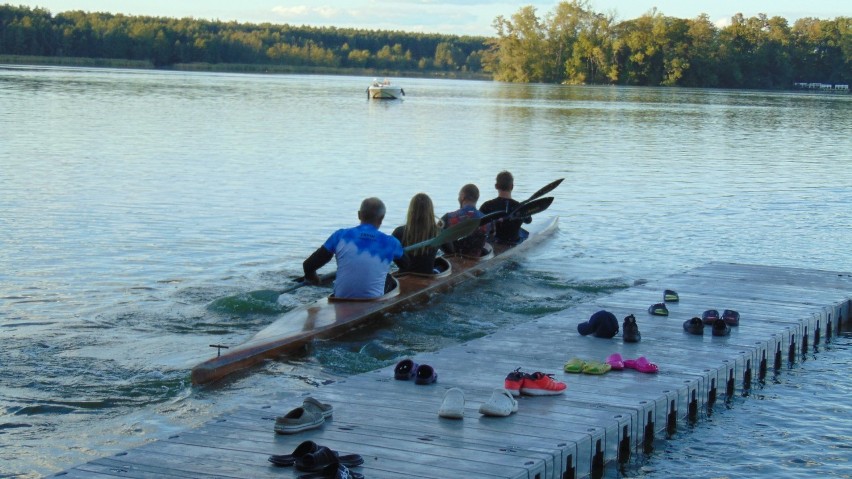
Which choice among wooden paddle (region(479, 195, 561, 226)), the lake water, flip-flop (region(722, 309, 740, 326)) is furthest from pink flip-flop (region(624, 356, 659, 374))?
wooden paddle (region(479, 195, 561, 226))

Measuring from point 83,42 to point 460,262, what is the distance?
15744cm

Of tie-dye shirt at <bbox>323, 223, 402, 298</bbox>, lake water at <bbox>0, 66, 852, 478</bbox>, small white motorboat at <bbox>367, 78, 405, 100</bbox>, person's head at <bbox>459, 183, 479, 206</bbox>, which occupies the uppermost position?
small white motorboat at <bbox>367, 78, 405, 100</bbox>

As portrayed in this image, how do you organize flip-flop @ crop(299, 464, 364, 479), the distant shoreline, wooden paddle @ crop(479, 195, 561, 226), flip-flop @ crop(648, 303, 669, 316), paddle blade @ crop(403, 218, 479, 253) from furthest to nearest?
the distant shoreline → wooden paddle @ crop(479, 195, 561, 226) → paddle blade @ crop(403, 218, 479, 253) → flip-flop @ crop(648, 303, 669, 316) → flip-flop @ crop(299, 464, 364, 479)

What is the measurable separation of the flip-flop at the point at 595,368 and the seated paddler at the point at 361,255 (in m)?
3.07

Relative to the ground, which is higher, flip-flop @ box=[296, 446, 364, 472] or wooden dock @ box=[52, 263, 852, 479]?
flip-flop @ box=[296, 446, 364, 472]

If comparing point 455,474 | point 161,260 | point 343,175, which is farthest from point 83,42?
point 455,474

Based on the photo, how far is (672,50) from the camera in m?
141

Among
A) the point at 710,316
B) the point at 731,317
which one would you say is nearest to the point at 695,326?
the point at 710,316

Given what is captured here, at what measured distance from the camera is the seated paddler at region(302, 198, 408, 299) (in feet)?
36.3

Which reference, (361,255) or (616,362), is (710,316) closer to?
(616,362)

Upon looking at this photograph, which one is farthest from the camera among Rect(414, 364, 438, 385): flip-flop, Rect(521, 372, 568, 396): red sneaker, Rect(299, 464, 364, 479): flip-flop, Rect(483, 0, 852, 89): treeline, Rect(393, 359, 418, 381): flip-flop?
Rect(483, 0, 852, 89): treeline

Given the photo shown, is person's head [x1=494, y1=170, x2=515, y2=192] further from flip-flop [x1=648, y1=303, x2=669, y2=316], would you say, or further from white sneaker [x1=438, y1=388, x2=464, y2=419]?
white sneaker [x1=438, y1=388, x2=464, y2=419]

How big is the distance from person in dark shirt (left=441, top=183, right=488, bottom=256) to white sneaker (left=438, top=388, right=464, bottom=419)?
6527 millimetres

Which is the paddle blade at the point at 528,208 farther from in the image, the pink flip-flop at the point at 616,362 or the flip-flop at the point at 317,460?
the flip-flop at the point at 317,460
